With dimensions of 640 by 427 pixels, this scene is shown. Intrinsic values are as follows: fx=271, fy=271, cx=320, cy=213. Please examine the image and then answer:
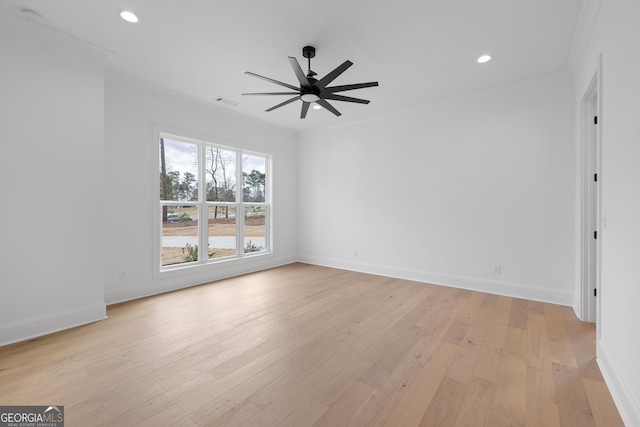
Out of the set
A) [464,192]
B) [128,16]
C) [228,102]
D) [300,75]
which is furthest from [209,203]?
[464,192]

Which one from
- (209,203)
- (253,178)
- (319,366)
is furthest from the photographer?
(253,178)

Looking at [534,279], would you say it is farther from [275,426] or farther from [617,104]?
[275,426]

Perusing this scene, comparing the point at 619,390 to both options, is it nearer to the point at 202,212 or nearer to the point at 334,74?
the point at 334,74

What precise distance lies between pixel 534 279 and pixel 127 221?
5609 millimetres

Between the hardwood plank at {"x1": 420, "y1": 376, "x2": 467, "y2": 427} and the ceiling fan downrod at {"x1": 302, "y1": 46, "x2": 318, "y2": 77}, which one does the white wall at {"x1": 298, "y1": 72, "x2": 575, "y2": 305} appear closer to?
the ceiling fan downrod at {"x1": 302, "y1": 46, "x2": 318, "y2": 77}

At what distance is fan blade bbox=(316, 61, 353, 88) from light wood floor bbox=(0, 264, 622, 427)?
8.29 feet

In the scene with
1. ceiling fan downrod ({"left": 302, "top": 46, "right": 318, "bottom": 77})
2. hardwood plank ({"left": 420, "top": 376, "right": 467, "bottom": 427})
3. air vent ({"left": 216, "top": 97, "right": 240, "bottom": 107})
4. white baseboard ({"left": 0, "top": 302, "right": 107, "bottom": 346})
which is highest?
air vent ({"left": 216, "top": 97, "right": 240, "bottom": 107})

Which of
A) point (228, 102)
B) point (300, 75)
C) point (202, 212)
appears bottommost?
point (202, 212)

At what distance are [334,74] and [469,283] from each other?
359cm

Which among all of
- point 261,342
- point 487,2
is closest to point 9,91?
point 261,342

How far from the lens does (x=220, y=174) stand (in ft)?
16.2

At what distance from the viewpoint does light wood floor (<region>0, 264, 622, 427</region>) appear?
65.6 inches

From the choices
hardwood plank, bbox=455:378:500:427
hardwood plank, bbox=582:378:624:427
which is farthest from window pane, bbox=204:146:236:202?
hardwood plank, bbox=582:378:624:427

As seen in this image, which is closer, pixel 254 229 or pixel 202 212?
pixel 202 212
